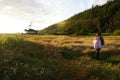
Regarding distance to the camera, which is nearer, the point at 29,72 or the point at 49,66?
the point at 29,72

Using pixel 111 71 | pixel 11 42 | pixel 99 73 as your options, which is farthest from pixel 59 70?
pixel 11 42

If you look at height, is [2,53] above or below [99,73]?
above

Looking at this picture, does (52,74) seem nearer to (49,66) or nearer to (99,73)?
(49,66)

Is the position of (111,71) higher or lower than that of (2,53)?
lower

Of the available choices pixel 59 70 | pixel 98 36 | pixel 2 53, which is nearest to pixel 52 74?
pixel 59 70

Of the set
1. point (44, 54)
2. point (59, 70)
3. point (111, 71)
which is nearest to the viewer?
point (59, 70)

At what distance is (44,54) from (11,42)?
1.95m

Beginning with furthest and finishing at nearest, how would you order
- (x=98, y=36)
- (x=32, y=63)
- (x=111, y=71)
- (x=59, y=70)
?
A: (x=98, y=36) → (x=111, y=71) → (x=32, y=63) → (x=59, y=70)

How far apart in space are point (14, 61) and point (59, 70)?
5.60ft

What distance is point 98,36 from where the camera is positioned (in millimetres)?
27219

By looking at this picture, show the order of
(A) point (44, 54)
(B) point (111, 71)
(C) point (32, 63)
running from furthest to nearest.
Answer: (A) point (44, 54)
(B) point (111, 71)
(C) point (32, 63)

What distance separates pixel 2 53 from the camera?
40.9ft

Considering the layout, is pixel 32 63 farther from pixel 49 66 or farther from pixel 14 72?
pixel 14 72

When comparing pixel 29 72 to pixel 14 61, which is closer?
pixel 29 72
